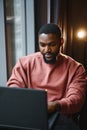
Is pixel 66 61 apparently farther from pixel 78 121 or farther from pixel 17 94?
pixel 17 94

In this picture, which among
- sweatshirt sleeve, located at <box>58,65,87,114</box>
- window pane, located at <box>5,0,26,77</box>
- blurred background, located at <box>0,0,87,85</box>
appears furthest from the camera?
window pane, located at <box>5,0,26,77</box>

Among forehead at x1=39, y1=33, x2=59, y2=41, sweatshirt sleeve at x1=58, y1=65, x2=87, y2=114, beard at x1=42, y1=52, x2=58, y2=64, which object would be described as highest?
forehead at x1=39, y1=33, x2=59, y2=41

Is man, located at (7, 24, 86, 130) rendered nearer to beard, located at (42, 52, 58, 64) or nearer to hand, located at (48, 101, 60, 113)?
beard, located at (42, 52, 58, 64)

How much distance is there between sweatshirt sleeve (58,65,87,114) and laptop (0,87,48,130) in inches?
14.6

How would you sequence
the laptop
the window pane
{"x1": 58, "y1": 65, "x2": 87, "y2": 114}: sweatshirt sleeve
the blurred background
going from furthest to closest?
the window pane
the blurred background
{"x1": 58, "y1": 65, "x2": 87, "y2": 114}: sweatshirt sleeve
the laptop

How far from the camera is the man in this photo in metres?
1.44

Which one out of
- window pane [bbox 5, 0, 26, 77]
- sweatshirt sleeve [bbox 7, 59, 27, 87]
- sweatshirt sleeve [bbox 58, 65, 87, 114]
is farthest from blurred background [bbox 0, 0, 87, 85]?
sweatshirt sleeve [bbox 58, 65, 87, 114]

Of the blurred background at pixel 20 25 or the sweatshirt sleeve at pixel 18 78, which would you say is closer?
the sweatshirt sleeve at pixel 18 78

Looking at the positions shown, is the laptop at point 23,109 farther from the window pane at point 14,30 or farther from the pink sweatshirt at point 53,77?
the window pane at point 14,30

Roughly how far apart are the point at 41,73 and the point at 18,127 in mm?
637

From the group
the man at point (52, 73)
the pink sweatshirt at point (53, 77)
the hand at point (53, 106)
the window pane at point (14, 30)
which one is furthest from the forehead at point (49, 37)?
the window pane at point (14, 30)

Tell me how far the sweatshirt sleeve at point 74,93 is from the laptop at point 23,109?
14.6 inches

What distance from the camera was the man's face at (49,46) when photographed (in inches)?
57.8

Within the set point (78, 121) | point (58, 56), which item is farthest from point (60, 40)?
point (78, 121)
